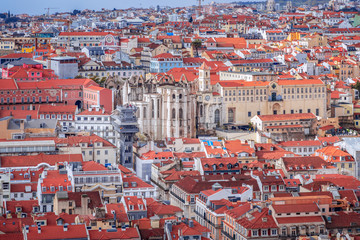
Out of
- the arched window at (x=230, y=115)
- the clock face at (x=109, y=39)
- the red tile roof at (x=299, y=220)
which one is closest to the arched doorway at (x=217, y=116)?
the arched window at (x=230, y=115)

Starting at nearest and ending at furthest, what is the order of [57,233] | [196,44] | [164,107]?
[57,233] → [164,107] → [196,44]

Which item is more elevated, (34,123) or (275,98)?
(275,98)

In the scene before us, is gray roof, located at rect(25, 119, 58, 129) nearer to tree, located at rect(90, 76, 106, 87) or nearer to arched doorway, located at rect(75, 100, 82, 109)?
arched doorway, located at rect(75, 100, 82, 109)

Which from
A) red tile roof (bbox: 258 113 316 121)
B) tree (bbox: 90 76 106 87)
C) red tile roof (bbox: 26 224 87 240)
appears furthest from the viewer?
tree (bbox: 90 76 106 87)

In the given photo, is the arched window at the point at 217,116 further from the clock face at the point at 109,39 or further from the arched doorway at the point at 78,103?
the clock face at the point at 109,39

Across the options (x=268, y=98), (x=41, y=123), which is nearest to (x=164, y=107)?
(x=41, y=123)

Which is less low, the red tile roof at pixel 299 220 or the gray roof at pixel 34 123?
the gray roof at pixel 34 123

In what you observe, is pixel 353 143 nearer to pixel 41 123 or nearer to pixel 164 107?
pixel 164 107

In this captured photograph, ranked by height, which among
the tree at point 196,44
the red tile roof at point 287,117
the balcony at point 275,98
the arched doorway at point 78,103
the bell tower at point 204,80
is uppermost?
the tree at point 196,44

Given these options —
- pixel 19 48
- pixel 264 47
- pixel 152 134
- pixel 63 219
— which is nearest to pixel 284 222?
pixel 63 219

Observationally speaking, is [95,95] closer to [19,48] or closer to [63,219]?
[63,219]

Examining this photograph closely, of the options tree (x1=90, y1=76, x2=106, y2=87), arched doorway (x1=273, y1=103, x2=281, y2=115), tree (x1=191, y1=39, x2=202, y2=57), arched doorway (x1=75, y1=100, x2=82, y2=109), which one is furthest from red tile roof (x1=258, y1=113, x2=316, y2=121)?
tree (x1=191, y1=39, x2=202, y2=57)

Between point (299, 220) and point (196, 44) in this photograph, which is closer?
point (299, 220)
